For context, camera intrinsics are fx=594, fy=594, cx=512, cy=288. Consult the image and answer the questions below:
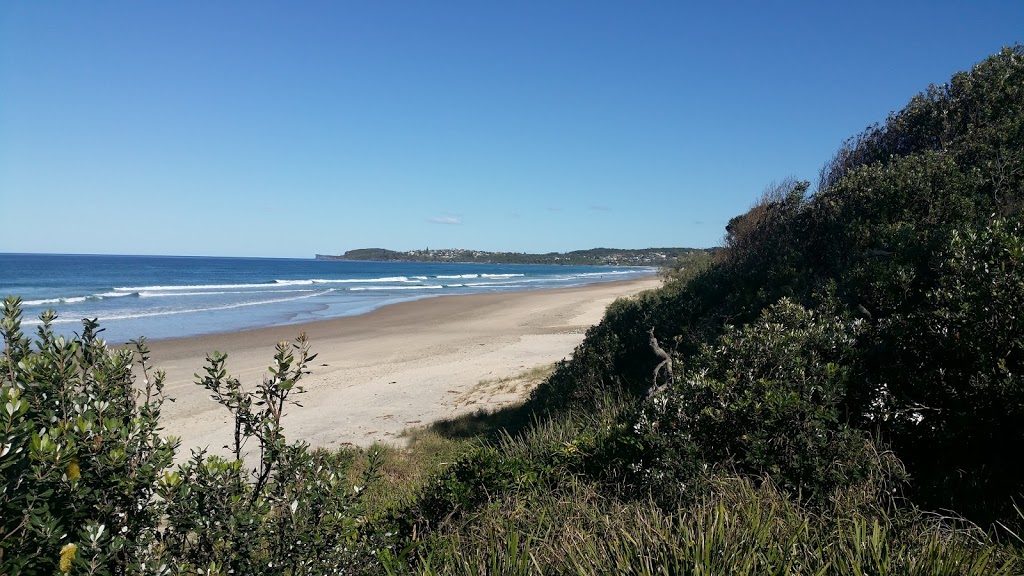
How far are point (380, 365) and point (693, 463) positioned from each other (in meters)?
14.3

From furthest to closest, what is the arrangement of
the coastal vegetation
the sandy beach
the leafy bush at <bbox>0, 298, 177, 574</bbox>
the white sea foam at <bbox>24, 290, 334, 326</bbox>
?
the white sea foam at <bbox>24, 290, 334, 326</bbox>
the sandy beach
the coastal vegetation
the leafy bush at <bbox>0, 298, 177, 574</bbox>

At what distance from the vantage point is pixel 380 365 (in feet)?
56.3

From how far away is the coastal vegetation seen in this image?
2.35m

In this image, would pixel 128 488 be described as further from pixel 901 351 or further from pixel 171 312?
pixel 171 312

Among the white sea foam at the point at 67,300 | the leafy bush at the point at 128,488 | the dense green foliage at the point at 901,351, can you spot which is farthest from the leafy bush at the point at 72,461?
the white sea foam at the point at 67,300

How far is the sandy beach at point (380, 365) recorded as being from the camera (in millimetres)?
11195

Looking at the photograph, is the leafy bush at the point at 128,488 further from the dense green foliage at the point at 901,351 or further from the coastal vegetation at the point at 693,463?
the dense green foliage at the point at 901,351

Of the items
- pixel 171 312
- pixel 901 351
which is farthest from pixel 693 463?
pixel 171 312

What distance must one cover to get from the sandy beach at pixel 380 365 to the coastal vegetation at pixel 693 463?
829 millimetres

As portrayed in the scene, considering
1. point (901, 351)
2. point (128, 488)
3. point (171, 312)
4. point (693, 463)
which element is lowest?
point (171, 312)

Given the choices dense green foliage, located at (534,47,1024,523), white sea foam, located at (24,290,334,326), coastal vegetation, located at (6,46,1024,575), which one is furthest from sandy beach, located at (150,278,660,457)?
white sea foam, located at (24,290,334,326)

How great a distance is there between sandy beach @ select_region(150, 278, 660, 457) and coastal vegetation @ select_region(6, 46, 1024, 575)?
0.83 meters

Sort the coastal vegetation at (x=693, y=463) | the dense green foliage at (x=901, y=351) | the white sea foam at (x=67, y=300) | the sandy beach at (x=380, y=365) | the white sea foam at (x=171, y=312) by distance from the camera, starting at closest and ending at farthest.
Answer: the coastal vegetation at (x=693, y=463) → the dense green foliage at (x=901, y=351) → the sandy beach at (x=380, y=365) → the white sea foam at (x=171, y=312) → the white sea foam at (x=67, y=300)

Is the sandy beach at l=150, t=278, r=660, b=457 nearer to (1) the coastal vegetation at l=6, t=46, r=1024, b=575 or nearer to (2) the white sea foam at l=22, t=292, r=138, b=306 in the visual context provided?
(1) the coastal vegetation at l=6, t=46, r=1024, b=575
